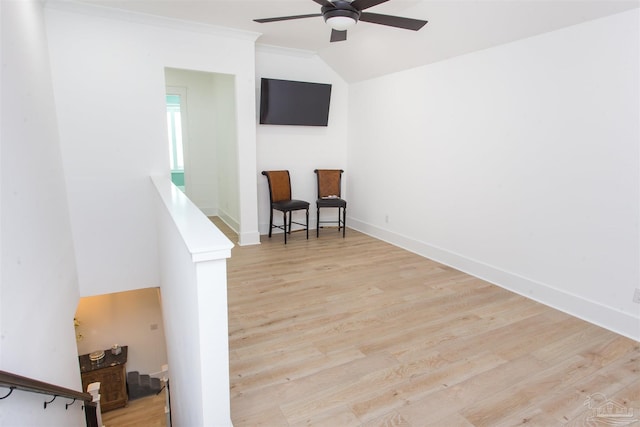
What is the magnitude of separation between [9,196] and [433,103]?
13.3ft

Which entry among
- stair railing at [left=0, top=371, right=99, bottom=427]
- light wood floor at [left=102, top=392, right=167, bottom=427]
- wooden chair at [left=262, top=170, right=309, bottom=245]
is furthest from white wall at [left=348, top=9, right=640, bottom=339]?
light wood floor at [left=102, top=392, right=167, bottom=427]

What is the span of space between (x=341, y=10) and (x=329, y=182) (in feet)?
10.7

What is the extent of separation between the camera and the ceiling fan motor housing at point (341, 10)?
245 centimetres

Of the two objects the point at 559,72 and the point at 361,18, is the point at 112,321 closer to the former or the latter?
the point at 361,18

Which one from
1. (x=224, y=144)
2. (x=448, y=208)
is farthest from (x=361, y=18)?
(x=224, y=144)

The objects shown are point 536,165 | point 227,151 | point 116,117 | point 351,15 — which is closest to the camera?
point 351,15

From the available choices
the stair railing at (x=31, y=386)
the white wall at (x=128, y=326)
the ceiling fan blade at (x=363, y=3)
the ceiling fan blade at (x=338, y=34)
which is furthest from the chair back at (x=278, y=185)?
the stair railing at (x=31, y=386)

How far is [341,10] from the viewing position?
2486 mm

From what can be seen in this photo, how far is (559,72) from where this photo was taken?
9.71ft

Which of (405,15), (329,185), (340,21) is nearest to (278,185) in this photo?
(329,185)

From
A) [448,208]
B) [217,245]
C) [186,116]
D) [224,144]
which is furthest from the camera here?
[186,116]

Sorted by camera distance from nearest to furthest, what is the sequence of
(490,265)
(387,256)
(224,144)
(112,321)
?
1. (490,265)
2. (387,256)
3. (112,321)
4. (224,144)

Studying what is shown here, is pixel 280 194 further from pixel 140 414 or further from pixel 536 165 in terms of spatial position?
pixel 140 414

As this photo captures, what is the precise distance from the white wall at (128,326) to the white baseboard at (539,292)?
400 centimetres
